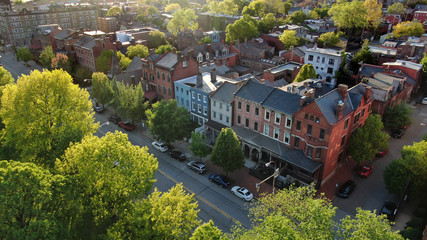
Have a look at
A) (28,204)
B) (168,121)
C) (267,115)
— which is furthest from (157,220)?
(267,115)

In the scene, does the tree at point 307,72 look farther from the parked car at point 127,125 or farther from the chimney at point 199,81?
the parked car at point 127,125

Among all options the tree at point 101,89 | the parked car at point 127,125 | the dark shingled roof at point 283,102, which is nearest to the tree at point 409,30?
the dark shingled roof at point 283,102

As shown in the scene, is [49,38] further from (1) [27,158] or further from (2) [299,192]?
(2) [299,192]

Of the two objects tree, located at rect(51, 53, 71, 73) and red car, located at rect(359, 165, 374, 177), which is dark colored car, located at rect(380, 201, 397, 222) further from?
tree, located at rect(51, 53, 71, 73)

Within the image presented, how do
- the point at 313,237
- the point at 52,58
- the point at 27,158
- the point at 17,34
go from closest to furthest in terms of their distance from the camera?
the point at 313,237 < the point at 27,158 < the point at 52,58 < the point at 17,34

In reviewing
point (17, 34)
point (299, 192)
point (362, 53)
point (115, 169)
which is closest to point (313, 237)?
point (299, 192)

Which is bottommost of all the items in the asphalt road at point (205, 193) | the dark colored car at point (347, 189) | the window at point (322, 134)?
the asphalt road at point (205, 193)

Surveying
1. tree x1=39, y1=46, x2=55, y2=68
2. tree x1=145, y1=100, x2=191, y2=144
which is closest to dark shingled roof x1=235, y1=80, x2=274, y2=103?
tree x1=145, y1=100, x2=191, y2=144
